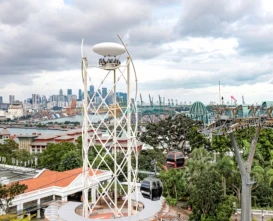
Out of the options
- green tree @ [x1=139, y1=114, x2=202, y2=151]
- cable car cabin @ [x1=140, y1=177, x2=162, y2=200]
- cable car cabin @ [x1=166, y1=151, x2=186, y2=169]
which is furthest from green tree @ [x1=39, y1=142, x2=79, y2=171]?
cable car cabin @ [x1=140, y1=177, x2=162, y2=200]

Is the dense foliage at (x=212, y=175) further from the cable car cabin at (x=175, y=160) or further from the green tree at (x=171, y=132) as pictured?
the cable car cabin at (x=175, y=160)

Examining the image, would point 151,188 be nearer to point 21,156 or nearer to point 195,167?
point 195,167

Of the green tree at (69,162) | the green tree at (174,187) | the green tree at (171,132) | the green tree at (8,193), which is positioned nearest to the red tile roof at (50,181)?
the green tree at (8,193)

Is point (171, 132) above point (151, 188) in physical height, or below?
above

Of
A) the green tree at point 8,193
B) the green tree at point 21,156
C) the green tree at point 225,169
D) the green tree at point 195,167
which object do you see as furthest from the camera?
the green tree at point 21,156

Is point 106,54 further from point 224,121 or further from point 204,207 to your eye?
point 204,207

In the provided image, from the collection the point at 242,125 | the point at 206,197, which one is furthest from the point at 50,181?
the point at 242,125

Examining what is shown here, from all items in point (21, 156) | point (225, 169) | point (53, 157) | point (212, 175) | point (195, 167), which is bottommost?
point (21, 156)

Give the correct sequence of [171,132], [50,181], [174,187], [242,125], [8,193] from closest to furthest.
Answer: [242,125], [8,193], [174,187], [50,181], [171,132]

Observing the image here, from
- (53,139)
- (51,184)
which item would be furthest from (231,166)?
(53,139)
